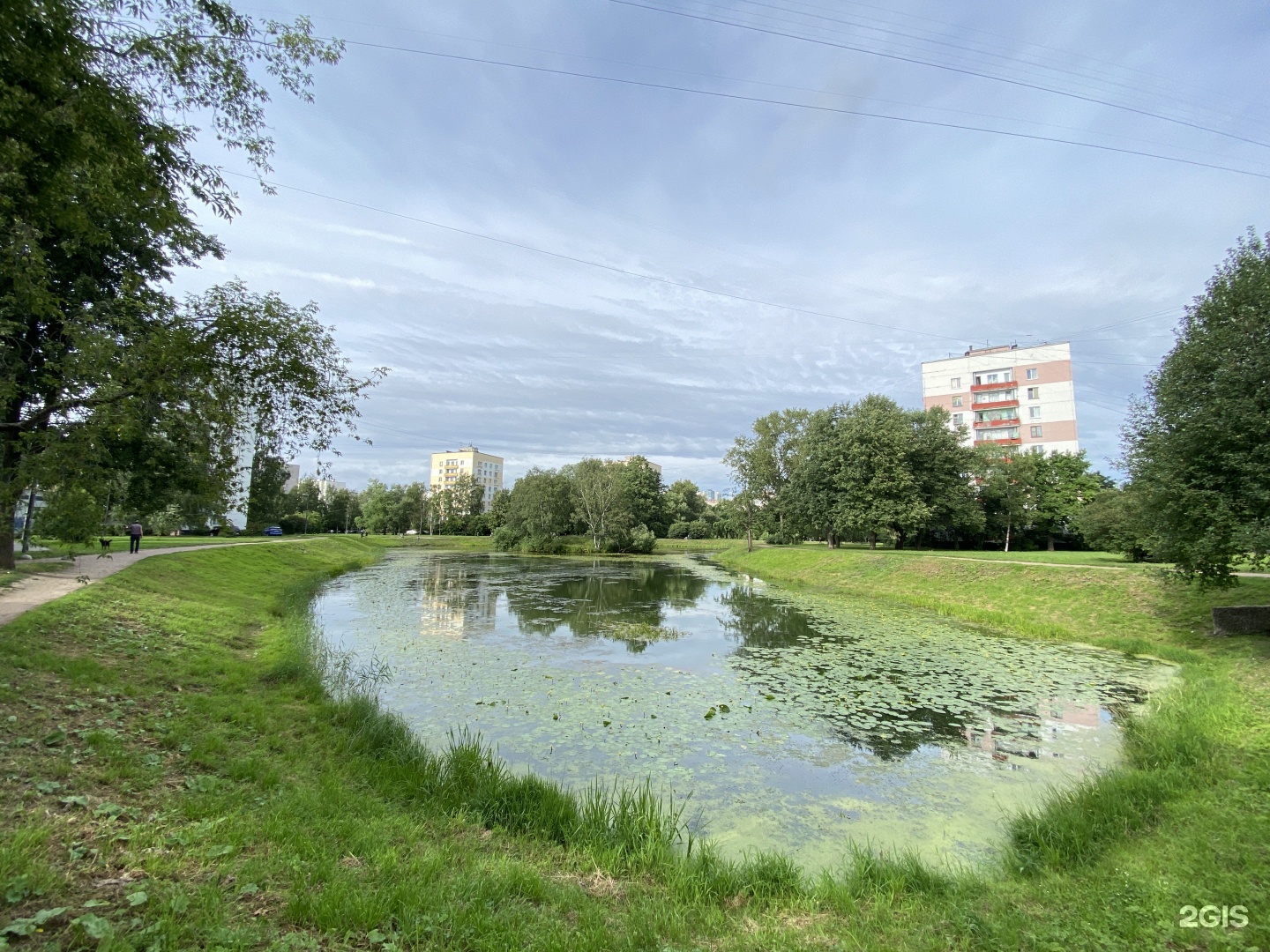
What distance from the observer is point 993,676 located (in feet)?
39.1

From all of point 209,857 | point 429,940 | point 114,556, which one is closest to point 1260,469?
point 429,940

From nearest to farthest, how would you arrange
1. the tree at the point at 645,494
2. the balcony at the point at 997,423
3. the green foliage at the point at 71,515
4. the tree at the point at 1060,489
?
the green foliage at the point at 71,515, the tree at the point at 1060,489, the balcony at the point at 997,423, the tree at the point at 645,494

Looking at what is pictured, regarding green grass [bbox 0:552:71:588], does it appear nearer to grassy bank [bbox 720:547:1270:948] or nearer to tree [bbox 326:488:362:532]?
grassy bank [bbox 720:547:1270:948]

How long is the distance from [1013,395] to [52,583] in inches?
3046

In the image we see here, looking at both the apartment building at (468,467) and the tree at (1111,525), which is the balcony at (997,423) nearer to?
the tree at (1111,525)

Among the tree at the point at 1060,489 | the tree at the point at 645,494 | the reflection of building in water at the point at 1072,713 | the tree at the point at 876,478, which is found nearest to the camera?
the reflection of building in water at the point at 1072,713

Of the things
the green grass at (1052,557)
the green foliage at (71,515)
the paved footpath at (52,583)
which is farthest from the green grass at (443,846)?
the green grass at (1052,557)

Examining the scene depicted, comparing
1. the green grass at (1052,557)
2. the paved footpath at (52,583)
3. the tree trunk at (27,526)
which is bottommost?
the paved footpath at (52,583)

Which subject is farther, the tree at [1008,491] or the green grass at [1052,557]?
the tree at [1008,491]

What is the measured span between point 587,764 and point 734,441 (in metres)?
46.8

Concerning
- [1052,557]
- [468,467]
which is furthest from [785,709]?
[468,467]

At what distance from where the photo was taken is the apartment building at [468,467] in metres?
149

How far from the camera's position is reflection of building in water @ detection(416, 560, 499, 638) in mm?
17156

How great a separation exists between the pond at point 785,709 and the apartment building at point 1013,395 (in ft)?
174
